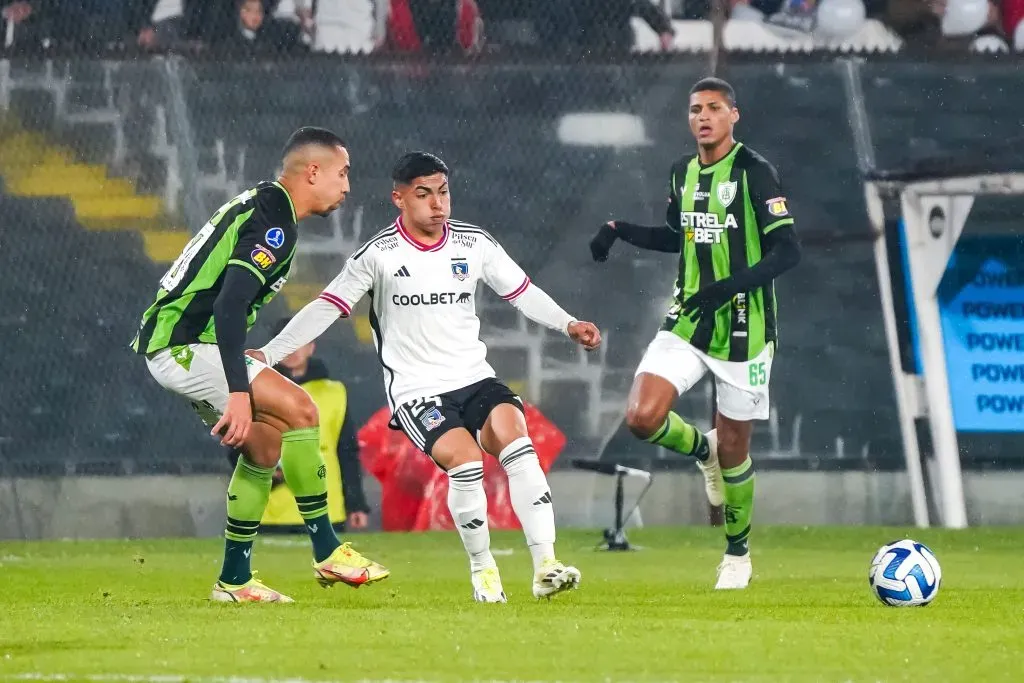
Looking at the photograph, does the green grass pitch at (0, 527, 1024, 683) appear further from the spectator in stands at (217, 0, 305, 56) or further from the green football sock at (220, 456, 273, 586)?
the spectator in stands at (217, 0, 305, 56)

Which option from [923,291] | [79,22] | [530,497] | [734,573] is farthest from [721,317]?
[79,22]

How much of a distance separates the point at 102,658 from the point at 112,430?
291 inches

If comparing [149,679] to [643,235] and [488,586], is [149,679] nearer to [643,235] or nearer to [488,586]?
[488,586]

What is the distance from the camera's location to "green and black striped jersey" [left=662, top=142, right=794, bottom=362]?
857 centimetres

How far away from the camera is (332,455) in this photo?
12250mm

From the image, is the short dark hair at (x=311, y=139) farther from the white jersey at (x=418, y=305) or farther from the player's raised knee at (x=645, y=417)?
the player's raised knee at (x=645, y=417)

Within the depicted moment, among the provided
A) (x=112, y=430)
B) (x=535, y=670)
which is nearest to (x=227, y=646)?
(x=535, y=670)

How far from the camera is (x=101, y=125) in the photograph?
12.9 meters

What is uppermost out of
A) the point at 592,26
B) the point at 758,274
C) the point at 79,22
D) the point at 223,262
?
the point at 79,22

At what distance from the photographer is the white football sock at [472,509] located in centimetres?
719

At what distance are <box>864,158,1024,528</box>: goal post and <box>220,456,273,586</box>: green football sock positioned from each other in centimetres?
634

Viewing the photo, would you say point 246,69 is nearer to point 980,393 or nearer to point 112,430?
point 112,430

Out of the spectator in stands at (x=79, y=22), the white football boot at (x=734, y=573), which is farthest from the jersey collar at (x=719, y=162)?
the spectator in stands at (x=79, y=22)

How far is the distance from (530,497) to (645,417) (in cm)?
148
